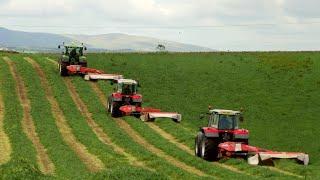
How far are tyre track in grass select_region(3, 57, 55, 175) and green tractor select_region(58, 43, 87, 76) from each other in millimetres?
3972

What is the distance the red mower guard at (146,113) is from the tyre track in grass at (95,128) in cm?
245

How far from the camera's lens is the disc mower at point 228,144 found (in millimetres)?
24156

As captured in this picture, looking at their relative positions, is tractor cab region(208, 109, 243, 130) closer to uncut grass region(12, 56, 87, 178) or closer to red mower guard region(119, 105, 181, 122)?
uncut grass region(12, 56, 87, 178)

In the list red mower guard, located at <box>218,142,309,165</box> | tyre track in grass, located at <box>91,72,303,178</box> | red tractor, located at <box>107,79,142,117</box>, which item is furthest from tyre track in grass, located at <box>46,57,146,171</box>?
red mower guard, located at <box>218,142,309,165</box>

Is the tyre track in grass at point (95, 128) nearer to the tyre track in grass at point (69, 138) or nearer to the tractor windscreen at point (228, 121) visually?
the tyre track in grass at point (69, 138)

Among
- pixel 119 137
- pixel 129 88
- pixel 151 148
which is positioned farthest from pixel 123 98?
pixel 151 148

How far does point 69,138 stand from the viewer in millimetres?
31891

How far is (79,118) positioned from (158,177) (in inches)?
782

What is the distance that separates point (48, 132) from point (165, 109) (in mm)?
11318

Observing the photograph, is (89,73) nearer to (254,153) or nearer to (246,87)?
(246,87)

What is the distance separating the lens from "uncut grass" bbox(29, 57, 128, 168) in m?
26.6

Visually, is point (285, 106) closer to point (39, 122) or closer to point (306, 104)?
point (306, 104)

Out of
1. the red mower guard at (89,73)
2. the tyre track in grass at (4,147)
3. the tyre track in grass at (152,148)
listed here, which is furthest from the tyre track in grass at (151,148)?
the tyre track in grass at (4,147)

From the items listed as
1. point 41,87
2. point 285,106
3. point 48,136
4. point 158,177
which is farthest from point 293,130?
point 41,87
